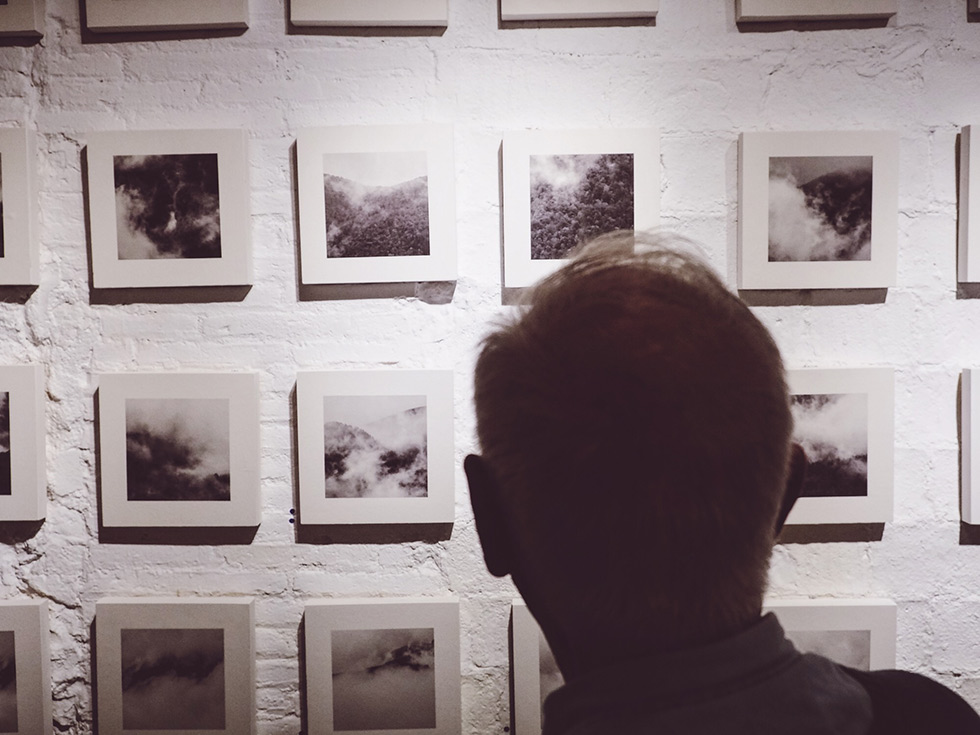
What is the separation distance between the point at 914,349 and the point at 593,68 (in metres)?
0.86

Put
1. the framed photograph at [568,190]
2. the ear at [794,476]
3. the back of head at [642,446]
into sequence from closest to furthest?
the back of head at [642,446] < the ear at [794,476] < the framed photograph at [568,190]

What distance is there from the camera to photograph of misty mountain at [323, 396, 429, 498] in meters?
1.25

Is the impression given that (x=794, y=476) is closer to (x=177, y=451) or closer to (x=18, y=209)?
(x=177, y=451)

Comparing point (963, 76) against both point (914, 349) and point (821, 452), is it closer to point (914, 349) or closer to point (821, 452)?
point (914, 349)

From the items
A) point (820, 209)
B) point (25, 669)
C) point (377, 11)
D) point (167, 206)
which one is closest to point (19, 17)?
point (167, 206)

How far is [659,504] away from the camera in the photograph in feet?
1.55

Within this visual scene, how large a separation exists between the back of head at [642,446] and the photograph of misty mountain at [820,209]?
0.83m

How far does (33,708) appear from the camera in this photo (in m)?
1.29

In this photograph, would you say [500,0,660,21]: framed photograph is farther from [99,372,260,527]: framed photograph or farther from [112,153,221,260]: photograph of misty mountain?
[99,372,260,527]: framed photograph

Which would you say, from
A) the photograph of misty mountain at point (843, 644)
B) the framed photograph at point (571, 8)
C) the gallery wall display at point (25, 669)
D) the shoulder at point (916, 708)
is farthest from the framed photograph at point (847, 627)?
the gallery wall display at point (25, 669)

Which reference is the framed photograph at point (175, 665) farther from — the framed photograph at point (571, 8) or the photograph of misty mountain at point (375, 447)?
the framed photograph at point (571, 8)

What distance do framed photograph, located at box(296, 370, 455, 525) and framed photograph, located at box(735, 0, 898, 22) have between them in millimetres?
960

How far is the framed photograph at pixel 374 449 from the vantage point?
4.07 feet

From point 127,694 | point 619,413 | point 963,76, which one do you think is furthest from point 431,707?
point 963,76
